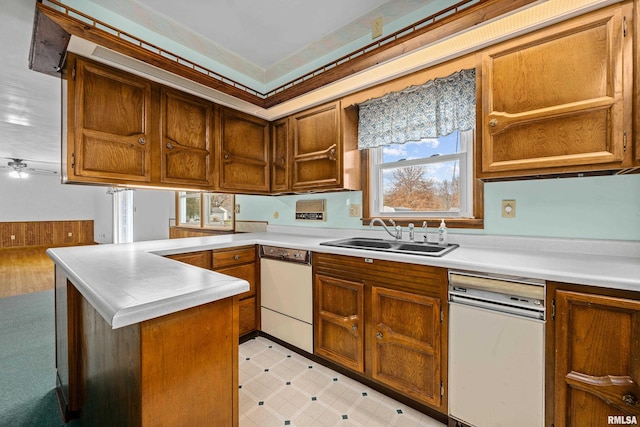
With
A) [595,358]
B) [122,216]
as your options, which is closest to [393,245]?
[595,358]

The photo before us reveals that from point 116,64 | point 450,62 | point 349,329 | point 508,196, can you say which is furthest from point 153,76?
point 508,196

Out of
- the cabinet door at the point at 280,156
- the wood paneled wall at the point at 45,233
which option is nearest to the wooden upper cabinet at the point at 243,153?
the cabinet door at the point at 280,156

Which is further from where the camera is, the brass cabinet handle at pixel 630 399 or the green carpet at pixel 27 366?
the green carpet at pixel 27 366

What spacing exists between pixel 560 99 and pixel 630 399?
1.29 m

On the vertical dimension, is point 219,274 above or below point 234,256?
above

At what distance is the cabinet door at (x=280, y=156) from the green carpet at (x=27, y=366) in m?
2.12

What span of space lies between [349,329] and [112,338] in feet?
4.22

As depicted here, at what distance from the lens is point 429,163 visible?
6.85ft

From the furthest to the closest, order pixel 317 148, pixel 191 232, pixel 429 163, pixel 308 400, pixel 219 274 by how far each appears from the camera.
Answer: pixel 191 232
pixel 317 148
pixel 429 163
pixel 308 400
pixel 219 274

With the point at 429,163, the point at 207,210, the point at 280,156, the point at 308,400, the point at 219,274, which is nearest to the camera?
the point at 219,274

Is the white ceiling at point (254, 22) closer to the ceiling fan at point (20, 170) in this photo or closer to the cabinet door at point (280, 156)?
the cabinet door at point (280, 156)

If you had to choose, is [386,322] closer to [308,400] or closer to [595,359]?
[308,400]

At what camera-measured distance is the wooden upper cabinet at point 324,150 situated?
2184mm

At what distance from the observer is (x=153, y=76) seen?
187 centimetres
